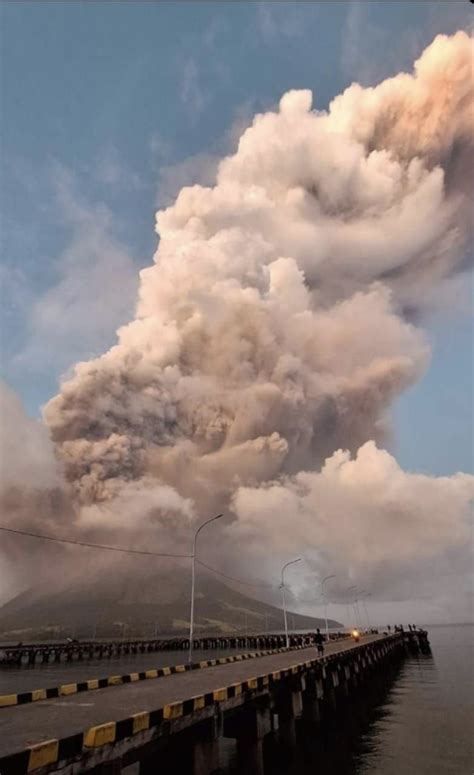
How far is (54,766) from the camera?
7.70 meters

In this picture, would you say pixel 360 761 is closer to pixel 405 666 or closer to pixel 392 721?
pixel 392 721

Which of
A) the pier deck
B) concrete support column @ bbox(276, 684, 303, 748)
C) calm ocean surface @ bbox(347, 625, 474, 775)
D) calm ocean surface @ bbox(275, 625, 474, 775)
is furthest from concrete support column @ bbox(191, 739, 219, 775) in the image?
calm ocean surface @ bbox(347, 625, 474, 775)

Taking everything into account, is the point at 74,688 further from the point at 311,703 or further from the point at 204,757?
the point at 311,703

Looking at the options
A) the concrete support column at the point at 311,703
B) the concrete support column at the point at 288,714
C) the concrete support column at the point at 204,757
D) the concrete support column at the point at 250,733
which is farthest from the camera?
the concrete support column at the point at 311,703

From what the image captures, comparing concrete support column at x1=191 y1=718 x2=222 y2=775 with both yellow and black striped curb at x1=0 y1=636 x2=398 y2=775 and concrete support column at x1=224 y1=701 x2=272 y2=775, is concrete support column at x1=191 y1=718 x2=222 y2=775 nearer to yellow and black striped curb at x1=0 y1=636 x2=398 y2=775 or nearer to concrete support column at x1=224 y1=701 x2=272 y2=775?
yellow and black striped curb at x1=0 y1=636 x2=398 y2=775

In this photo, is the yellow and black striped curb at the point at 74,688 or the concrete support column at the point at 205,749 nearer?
the concrete support column at the point at 205,749

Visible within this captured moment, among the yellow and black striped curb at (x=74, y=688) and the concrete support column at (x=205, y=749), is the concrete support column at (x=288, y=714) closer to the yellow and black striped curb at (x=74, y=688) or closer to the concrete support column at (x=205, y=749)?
the yellow and black striped curb at (x=74, y=688)

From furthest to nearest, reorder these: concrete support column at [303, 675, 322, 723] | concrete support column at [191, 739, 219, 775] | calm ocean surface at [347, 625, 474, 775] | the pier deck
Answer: concrete support column at [303, 675, 322, 723] < calm ocean surface at [347, 625, 474, 775] < concrete support column at [191, 739, 219, 775] < the pier deck

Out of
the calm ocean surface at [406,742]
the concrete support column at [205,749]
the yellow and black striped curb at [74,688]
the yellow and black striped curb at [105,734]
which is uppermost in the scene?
the yellow and black striped curb at [74,688]

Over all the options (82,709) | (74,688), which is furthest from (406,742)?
(82,709)

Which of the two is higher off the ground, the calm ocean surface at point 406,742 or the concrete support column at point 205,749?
the concrete support column at point 205,749

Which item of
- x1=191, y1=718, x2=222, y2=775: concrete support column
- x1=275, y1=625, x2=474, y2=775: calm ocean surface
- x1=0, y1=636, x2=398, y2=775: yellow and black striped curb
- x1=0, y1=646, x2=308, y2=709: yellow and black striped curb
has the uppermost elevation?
x1=0, y1=646, x2=308, y2=709: yellow and black striped curb

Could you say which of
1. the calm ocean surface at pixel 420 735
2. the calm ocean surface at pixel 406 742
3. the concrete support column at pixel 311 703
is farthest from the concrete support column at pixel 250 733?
the concrete support column at pixel 311 703

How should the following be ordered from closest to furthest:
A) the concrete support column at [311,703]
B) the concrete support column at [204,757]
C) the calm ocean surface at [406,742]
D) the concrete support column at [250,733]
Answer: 1. the concrete support column at [204,757]
2. the concrete support column at [250,733]
3. the calm ocean surface at [406,742]
4. the concrete support column at [311,703]
